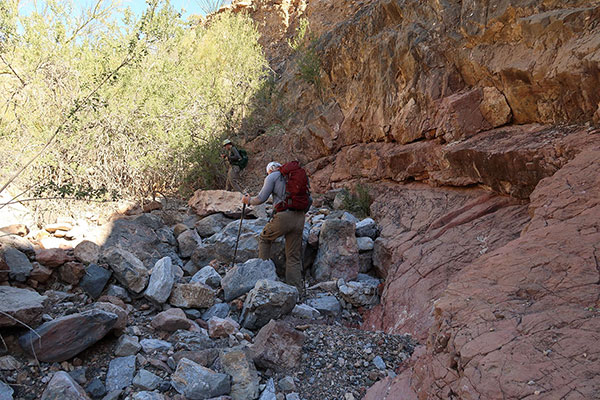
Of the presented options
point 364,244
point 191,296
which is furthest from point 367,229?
point 191,296

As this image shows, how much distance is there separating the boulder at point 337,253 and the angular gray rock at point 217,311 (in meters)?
1.58

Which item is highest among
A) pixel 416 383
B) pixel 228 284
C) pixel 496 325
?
pixel 228 284

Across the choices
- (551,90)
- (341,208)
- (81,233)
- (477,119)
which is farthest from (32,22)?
(551,90)

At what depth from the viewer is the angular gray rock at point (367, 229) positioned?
235 inches

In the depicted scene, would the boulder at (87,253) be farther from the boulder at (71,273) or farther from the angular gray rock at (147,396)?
the angular gray rock at (147,396)

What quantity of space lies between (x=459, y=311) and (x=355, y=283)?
2610 millimetres

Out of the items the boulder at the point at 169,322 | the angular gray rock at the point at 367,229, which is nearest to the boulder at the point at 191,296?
the boulder at the point at 169,322

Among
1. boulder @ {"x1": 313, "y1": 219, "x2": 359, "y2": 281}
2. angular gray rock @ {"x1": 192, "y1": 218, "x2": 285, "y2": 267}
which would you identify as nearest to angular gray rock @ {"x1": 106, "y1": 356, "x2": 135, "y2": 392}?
angular gray rock @ {"x1": 192, "y1": 218, "x2": 285, "y2": 267}

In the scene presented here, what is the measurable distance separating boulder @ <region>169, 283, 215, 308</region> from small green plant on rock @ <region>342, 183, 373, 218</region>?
11.9 feet

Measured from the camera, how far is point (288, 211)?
511 cm

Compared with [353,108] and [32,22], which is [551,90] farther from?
[32,22]

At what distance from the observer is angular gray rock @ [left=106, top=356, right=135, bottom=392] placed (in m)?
2.88

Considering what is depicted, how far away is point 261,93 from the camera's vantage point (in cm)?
1298

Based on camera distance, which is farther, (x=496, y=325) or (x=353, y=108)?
(x=353, y=108)
